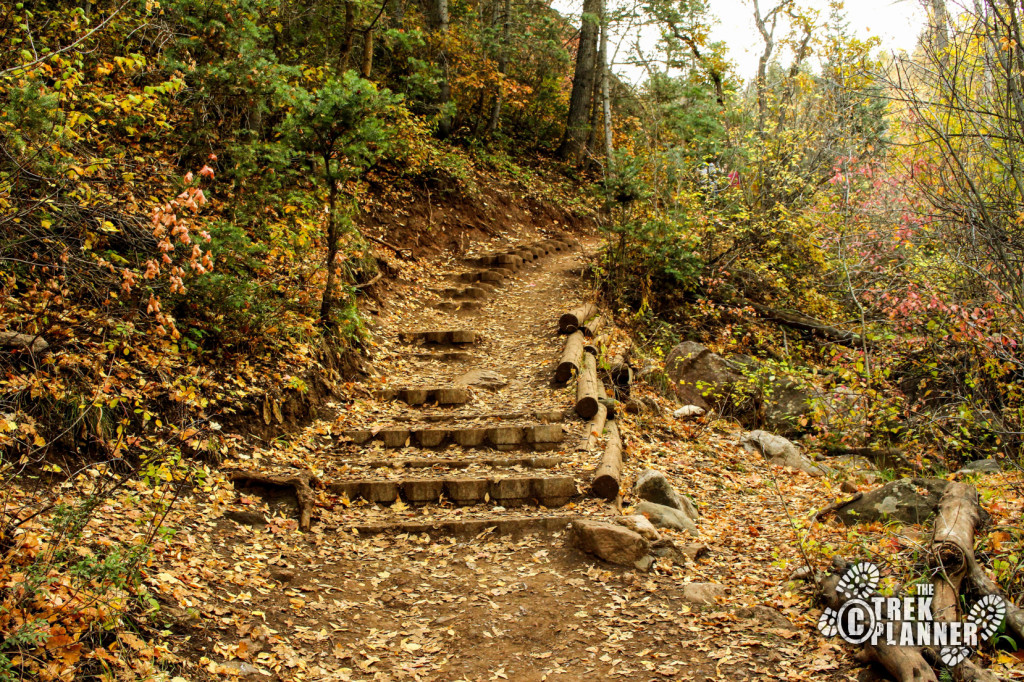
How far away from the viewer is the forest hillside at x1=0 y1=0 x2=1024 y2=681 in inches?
160

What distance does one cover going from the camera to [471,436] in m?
7.36

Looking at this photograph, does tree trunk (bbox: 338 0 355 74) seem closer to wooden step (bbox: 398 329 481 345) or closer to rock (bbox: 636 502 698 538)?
wooden step (bbox: 398 329 481 345)

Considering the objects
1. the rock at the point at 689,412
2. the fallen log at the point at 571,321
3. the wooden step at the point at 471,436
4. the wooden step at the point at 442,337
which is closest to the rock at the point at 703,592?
the wooden step at the point at 471,436

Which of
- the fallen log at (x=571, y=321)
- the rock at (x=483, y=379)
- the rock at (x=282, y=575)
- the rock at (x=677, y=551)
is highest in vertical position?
the fallen log at (x=571, y=321)

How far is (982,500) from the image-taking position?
499 centimetres

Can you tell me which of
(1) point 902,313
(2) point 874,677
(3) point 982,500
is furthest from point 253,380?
(1) point 902,313

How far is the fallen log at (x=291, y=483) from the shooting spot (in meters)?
5.76

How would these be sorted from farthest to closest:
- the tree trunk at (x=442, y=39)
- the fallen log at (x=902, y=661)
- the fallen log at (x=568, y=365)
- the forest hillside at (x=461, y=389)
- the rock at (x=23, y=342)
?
the tree trunk at (x=442, y=39)
the fallen log at (x=568, y=365)
the rock at (x=23, y=342)
the forest hillside at (x=461, y=389)
the fallen log at (x=902, y=661)

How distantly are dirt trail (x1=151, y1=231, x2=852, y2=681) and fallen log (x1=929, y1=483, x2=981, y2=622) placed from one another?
2.27ft

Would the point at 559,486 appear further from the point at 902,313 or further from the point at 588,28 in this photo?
the point at 588,28

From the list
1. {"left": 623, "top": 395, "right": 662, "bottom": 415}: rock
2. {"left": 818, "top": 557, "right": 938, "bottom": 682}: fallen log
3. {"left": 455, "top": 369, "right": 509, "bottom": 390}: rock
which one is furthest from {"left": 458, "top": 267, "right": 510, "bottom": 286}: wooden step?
A: {"left": 818, "top": 557, "right": 938, "bottom": 682}: fallen log

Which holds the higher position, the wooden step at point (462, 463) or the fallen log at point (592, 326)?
the fallen log at point (592, 326)

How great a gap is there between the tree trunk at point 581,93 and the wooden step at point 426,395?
1280 cm

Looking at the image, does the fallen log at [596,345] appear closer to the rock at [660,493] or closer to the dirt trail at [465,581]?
the dirt trail at [465,581]
